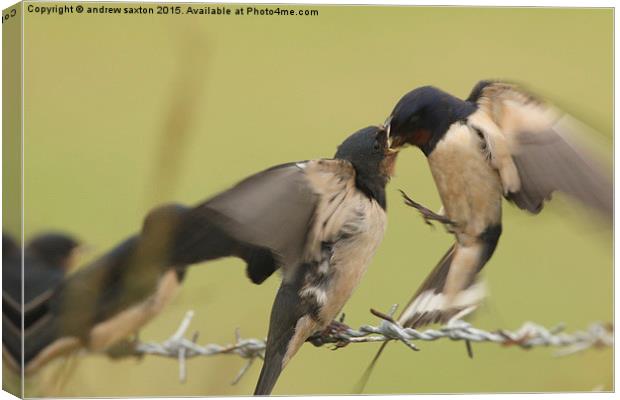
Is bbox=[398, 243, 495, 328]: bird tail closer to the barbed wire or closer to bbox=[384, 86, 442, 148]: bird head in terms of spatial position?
the barbed wire

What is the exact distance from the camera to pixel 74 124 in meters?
3.28

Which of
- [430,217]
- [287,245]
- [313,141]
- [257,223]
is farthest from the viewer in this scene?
[430,217]

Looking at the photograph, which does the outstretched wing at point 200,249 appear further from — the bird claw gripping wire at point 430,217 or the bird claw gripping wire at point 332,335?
the bird claw gripping wire at point 430,217

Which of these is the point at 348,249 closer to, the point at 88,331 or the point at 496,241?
the point at 496,241

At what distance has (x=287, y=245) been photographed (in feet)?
10.4

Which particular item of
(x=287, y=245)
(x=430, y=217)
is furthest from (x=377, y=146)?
(x=287, y=245)

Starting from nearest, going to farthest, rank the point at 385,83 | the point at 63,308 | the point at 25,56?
1. the point at 63,308
2. the point at 25,56
3. the point at 385,83

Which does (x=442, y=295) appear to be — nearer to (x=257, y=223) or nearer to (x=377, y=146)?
(x=377, y=146)

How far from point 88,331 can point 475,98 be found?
1.58 m

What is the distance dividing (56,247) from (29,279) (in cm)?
18

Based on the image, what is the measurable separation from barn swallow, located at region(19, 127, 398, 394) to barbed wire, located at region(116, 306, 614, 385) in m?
0.09

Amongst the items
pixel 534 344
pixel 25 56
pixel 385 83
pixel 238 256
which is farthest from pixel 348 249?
pixel 25 56

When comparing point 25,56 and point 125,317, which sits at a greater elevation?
point 25,56

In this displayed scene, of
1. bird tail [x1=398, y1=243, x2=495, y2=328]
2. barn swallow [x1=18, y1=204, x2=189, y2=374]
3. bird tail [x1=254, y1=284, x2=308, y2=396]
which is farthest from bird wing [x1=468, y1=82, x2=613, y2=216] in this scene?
barn swallow [x1=18, y1=204, x2=189, y2=374]
